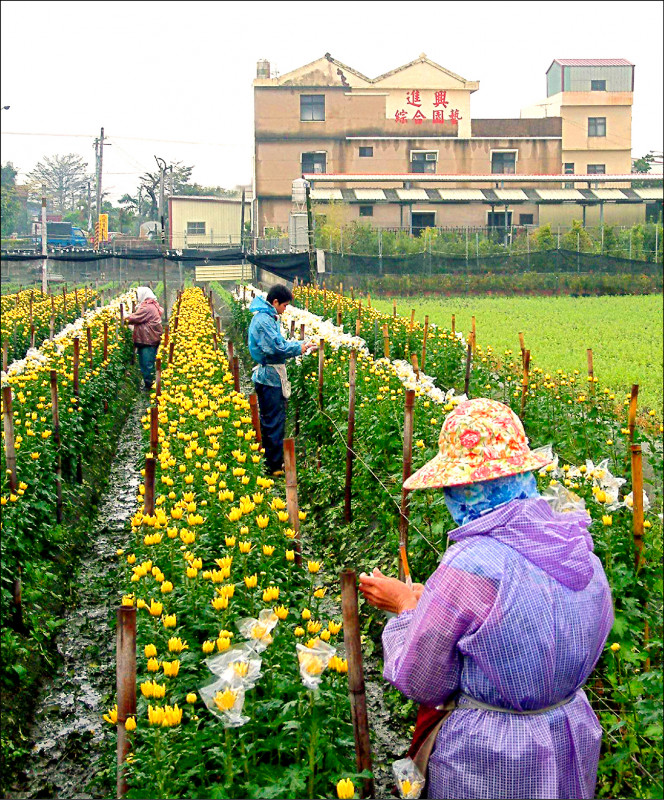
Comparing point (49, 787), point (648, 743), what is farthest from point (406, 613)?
point (49, 787)

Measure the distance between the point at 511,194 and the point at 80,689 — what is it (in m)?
39.8

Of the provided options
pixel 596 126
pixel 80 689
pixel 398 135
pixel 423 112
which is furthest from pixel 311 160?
pixel 80 689

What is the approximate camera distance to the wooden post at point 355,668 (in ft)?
9.61

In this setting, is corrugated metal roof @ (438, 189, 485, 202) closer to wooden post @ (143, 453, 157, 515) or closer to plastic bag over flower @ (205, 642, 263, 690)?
wooden post @ (143, 453, 157, 515)

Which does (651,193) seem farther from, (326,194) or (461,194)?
(326,194)

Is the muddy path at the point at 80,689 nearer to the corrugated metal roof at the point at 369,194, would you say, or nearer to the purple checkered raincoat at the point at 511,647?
the purple checkered raincoat at the point at 511,647

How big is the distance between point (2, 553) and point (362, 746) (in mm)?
3117

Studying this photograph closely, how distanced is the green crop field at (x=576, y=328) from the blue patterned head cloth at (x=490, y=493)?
854 centimetres

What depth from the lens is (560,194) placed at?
42.5 m

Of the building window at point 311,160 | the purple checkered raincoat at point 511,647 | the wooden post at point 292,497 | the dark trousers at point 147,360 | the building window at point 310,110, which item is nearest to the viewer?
the purple checkered raincoat at point 511,647

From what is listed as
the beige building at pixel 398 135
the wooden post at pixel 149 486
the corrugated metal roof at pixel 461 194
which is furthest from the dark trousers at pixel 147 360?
A: the beige building at pixel 398 135

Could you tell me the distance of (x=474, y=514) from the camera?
8.21 feet

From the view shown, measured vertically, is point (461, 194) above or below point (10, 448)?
above

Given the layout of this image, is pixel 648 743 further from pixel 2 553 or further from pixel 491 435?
pixel 2 553
